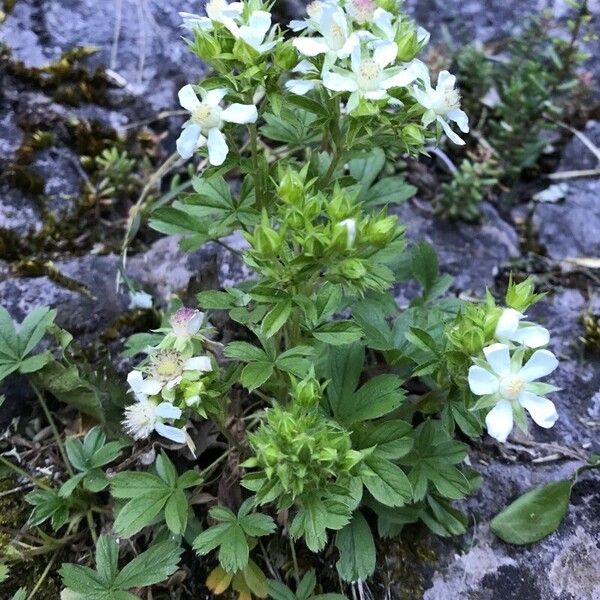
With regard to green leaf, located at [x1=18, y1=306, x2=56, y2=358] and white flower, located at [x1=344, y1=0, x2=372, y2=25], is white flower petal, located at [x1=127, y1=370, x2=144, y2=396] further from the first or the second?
white flower, located at [x1=344, y1=0, x2=372, y2=25]

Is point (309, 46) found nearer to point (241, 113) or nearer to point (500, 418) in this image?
point (241, 113)

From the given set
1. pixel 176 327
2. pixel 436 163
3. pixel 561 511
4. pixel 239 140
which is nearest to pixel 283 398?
pixel 176 327

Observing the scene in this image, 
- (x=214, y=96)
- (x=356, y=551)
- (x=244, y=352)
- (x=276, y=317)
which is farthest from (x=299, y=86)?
(x=356, y=551)

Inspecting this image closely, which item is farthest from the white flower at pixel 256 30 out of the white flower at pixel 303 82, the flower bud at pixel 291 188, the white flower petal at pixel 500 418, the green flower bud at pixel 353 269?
the white flower petal at pixel 500 418

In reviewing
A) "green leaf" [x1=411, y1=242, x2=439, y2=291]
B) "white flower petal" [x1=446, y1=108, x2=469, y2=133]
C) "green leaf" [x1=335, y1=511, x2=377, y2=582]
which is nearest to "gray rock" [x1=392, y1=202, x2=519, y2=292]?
"green leaf" [x1=411, y1=242, x2=439, y2=291]

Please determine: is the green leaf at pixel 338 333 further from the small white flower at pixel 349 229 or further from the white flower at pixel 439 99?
the white flower at pixel 439 99

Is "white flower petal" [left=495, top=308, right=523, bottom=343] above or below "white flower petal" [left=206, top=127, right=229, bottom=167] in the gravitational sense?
below
